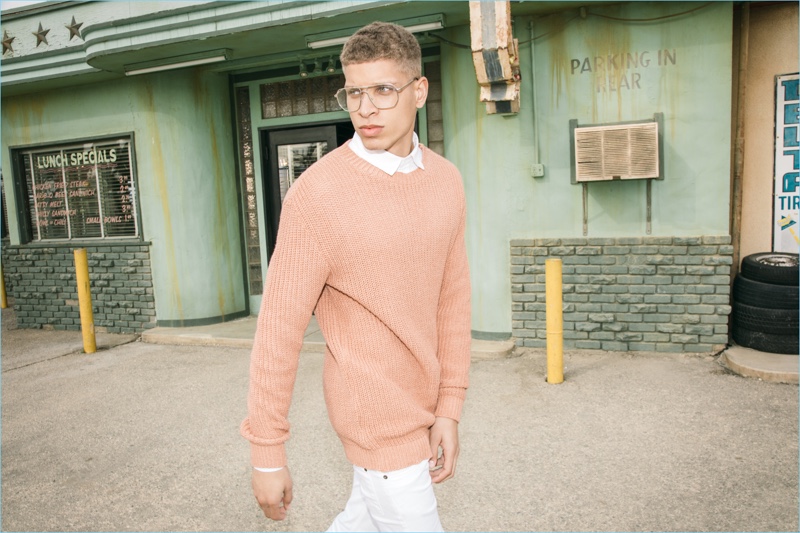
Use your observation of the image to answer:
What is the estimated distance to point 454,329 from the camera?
2.07 meters

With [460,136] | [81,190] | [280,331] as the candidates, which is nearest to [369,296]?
[280,331]

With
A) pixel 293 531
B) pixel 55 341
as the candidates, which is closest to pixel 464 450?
pixel 293 531

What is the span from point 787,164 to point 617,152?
1910 mm

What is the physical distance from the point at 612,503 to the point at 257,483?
2.29 m

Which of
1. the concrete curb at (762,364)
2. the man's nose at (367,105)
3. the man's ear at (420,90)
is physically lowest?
the concrete curb at (762,364)

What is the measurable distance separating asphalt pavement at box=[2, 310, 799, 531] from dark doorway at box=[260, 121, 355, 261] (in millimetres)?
2915

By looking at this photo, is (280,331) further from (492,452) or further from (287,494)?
(492,452)

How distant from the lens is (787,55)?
6.14 m

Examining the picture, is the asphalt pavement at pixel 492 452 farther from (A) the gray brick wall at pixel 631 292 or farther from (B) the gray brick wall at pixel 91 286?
(B) the gray brick wall at pixel 91 286

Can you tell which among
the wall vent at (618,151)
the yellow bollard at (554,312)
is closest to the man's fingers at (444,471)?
the yellow bollard at (554,312)

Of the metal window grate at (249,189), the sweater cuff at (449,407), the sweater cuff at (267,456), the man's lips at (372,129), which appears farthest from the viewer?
the metal window grate at (249,189)

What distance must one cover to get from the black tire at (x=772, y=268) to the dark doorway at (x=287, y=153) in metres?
4.90

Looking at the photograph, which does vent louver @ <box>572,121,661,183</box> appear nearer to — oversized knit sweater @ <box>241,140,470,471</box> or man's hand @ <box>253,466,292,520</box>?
oversized knit sweater @ <box>241,140,470,471</box>

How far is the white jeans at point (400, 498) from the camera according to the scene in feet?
5.71
